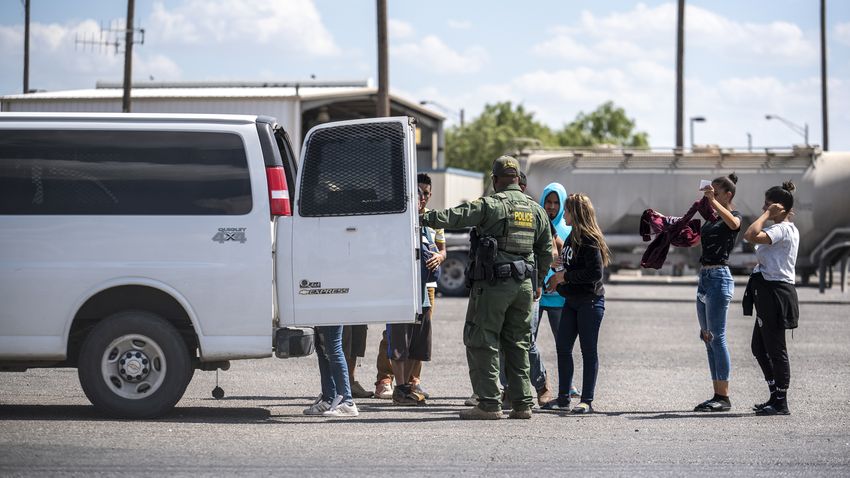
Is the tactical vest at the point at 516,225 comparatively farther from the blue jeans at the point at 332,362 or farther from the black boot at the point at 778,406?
the black boot at the point at 778,406

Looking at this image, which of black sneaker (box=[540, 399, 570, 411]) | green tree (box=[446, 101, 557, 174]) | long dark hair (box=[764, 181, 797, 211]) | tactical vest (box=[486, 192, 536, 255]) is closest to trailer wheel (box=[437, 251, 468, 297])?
black sneaker (box=[540, 399, 570, 411])

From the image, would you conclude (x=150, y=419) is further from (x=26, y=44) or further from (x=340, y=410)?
(x=26, y=44)

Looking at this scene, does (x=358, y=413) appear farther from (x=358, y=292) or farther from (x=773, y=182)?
(x=773, y=182)

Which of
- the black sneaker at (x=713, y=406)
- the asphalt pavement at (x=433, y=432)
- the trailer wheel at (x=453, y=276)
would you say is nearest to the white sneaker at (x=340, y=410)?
the asphalt pavement at (x=433, y=432)

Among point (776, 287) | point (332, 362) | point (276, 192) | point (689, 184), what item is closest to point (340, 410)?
point (332, 362)

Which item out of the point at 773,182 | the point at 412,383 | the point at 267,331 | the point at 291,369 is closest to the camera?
the point at 267,331

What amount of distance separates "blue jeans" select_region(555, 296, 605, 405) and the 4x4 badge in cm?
279

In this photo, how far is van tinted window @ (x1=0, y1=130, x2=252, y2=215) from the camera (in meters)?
8.79

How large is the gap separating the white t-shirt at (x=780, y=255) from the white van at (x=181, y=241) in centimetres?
289

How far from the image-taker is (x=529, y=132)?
330 ft

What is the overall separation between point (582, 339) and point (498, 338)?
891 mm

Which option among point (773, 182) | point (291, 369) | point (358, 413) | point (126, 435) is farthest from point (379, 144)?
point (773, 182)

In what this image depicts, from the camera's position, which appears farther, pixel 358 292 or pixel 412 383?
pixel 412 383

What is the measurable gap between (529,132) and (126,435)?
3692 inches
